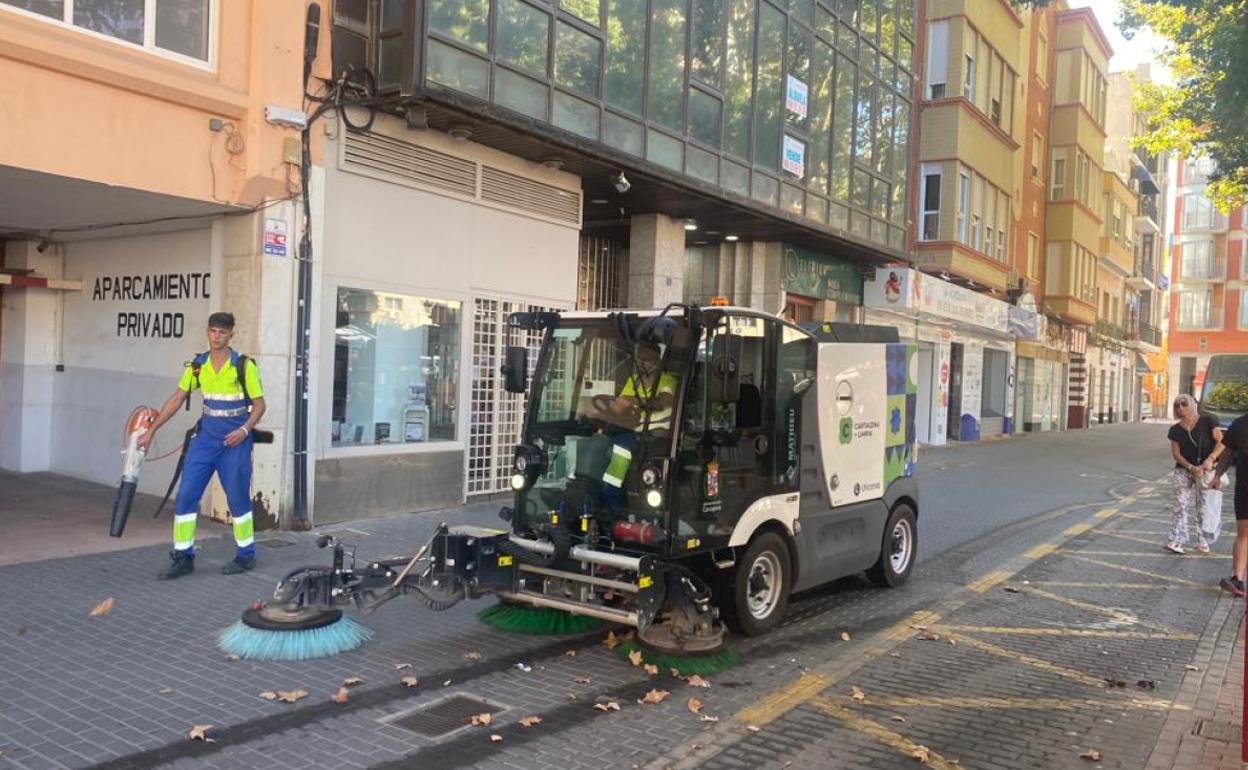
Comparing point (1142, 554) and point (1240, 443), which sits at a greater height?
point (1240, 443)

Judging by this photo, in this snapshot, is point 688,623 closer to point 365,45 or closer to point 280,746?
point 280,746

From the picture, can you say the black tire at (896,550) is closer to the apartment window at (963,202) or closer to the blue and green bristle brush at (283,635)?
the blue and green bristle brush at (283,635)

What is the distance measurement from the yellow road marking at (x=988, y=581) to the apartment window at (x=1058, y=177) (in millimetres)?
30356

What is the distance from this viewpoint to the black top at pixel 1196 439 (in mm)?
9977

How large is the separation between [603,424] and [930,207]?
69.3ft

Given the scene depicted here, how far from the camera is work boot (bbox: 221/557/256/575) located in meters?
7.43

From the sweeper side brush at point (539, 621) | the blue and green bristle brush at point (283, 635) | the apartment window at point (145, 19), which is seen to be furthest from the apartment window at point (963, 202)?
the blue and green bristle brush at point (283, 635)

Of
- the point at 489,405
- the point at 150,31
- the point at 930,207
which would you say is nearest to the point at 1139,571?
the point at 489,405

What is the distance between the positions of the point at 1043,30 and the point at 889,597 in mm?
32028

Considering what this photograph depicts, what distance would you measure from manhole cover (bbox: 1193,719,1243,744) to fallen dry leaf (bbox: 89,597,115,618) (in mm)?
→ 6536

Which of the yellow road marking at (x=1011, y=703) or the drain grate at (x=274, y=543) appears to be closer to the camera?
the yellow road marking at (x=1011, y=703)

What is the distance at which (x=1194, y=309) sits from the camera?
63781 millimetres

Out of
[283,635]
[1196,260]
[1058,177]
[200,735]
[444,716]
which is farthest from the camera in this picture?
[1196,260]

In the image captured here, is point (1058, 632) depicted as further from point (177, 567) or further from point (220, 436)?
point (177, 567)
